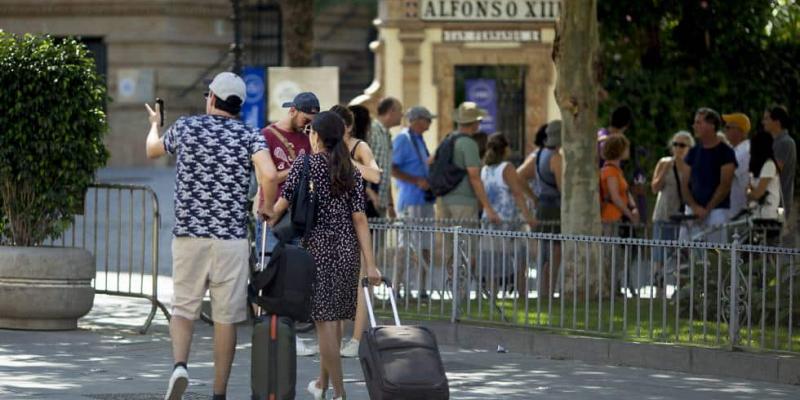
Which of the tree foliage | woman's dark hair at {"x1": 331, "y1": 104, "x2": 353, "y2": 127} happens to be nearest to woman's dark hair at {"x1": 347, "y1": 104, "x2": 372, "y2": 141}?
woman's dark hair at {"x1": 331, "y1": 104, "x2": 353, "y2": 127}

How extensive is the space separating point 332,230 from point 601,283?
3483 mm

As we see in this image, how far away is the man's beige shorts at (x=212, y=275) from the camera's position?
10.6 meters

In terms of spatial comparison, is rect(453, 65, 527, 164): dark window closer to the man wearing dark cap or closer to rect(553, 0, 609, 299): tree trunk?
rect(553, 0, 609, 299): tree trunk

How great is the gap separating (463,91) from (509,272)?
10241 mm

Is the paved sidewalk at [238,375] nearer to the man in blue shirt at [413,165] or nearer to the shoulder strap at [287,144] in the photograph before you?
the shoulder strap at [287,144]

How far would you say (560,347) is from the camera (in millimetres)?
13984

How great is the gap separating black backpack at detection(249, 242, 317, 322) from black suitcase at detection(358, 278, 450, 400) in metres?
0.40

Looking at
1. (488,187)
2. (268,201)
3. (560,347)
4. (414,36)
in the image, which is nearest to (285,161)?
(268,201)

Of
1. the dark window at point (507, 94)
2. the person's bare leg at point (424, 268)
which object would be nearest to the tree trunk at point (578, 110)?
the person's bare leg at point (424, 268)

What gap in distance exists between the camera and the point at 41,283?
47.5 ft

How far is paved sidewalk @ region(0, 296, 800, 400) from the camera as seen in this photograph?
1162 centimetres

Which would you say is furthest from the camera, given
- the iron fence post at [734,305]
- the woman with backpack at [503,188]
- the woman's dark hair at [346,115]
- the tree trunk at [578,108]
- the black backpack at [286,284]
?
the woman with backpack at [503,188]

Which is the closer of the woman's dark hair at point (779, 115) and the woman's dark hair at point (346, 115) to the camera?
the woman's dark hair at point (346, 115)

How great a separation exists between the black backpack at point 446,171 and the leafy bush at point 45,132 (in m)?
3.63
